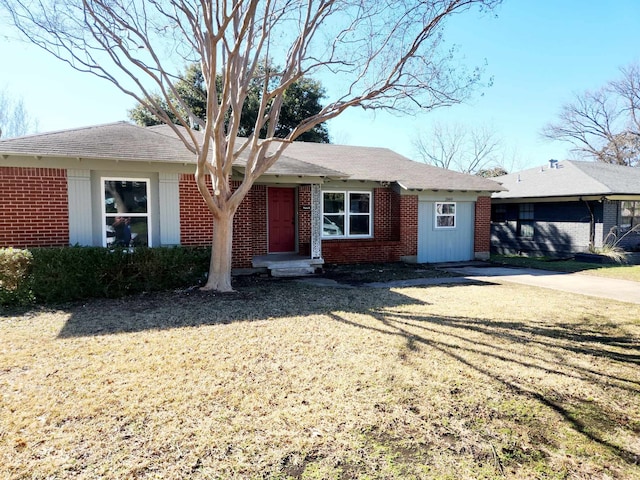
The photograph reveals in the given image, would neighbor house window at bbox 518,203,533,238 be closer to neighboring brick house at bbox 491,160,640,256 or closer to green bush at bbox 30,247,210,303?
neighboring brick house at bbox 491,160,640,256

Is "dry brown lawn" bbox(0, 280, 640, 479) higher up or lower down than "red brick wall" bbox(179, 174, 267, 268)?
lower down

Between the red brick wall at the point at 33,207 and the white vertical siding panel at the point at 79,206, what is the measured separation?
0.10m

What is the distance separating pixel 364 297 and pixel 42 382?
567cm

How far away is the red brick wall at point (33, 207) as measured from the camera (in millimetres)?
8586

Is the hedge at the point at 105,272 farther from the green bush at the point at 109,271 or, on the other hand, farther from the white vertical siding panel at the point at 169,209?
the white vertical siding panel at the point at 169,209

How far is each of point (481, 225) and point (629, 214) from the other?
23.8ft

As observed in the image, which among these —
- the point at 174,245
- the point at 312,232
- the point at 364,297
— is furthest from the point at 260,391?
the point at 312,232

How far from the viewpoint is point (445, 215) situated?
1495cm

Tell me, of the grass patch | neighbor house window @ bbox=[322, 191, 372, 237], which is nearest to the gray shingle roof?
neighbor house window @ bbox=[322, 191, 372, 237]

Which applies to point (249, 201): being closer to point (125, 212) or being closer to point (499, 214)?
point (125, 212)

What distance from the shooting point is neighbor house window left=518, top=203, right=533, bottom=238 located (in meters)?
18.6

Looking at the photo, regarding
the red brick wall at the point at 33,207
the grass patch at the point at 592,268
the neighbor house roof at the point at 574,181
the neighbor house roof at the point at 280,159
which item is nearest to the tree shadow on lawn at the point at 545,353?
the neighbor house roof at the point at 280,159

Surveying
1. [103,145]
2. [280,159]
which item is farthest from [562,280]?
[103,145]

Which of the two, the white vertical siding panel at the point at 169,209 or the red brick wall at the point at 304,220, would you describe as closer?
the white vertical siding panel at the point at 169,209
